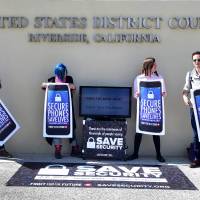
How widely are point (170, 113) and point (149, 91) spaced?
2.56 feet

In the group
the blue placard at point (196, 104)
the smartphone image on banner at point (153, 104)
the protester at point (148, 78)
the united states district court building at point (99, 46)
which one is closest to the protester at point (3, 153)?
the united states district court building at point (99, 46)

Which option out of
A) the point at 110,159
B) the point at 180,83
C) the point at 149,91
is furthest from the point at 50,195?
the point at 180,83

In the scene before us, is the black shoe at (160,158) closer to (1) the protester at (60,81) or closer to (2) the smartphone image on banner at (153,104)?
(2) the smartphone image on banner at (153,104)

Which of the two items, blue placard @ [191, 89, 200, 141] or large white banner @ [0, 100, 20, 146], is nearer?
blue placard @ [191, 89, 200, 141]

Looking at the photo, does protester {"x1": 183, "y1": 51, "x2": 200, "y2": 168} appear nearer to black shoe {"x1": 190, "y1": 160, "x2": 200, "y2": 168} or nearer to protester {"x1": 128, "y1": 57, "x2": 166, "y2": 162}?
black shoe {"x1": 190, "y1": 160, "x2": 200, "y2": 168}

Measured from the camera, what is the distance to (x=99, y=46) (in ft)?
27.7

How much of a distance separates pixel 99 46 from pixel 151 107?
1.49 metres

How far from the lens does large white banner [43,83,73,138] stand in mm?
8094

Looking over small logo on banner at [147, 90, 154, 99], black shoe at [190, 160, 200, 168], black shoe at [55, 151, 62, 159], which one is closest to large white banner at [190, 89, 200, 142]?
black shoe at [190, 160, 200, 168]

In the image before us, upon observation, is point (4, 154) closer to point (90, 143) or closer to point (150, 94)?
point (90, 143)

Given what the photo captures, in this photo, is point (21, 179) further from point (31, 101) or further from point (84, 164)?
point (31, 101)

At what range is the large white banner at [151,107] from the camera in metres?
8.00

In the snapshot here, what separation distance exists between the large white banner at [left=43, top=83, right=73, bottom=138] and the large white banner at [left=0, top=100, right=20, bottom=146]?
547 millimetres

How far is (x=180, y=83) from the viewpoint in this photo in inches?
333
